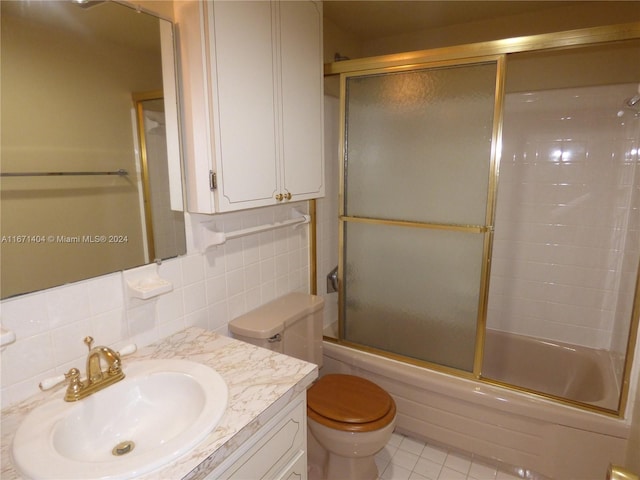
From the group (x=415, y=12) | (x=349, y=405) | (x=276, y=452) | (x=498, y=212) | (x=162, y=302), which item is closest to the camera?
(x=276, y=452)

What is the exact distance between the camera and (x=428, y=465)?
1.96m

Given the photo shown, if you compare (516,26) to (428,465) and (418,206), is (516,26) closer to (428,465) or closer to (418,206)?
(418,206)

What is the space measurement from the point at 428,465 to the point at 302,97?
75.8 inches

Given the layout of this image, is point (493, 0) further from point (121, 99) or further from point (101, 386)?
point (101, 386)

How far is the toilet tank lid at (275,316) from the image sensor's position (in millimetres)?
1625

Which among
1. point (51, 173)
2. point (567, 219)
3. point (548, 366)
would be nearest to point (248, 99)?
point (51, 173)

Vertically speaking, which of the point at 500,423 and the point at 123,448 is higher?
the point at 123,448

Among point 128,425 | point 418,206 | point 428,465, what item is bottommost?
point 428,465

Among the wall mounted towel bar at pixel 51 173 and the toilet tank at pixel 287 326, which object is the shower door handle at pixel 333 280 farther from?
the wall mounted towel bar at pixel 51 173

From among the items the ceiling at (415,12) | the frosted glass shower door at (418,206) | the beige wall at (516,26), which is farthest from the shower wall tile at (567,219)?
the frosted glass shower door at (418,206)

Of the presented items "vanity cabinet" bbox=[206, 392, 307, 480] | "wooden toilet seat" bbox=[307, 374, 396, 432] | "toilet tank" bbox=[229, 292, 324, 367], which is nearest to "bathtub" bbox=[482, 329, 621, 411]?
"wooden toilet seat" bbox=[307, 374, 396, 432]

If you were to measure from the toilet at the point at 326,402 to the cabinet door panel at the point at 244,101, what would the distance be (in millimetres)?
555

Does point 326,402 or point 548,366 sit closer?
point 326,402

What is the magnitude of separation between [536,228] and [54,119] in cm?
263
